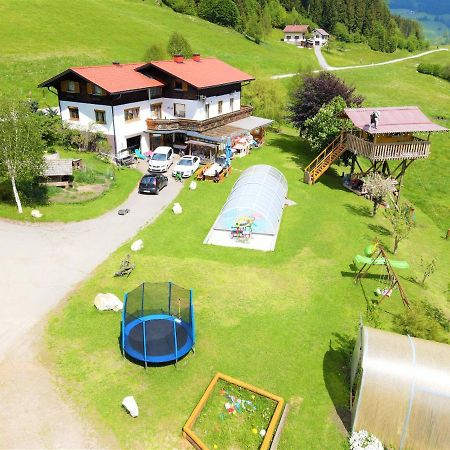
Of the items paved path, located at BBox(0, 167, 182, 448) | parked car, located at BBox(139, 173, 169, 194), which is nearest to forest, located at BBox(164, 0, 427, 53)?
parked car, located at BBox(139, 173, 169, 194)

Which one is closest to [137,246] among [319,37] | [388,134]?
[388,134]

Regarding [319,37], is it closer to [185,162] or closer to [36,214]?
[185,162]

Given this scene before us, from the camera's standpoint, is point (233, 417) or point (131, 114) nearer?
point (233, 417)

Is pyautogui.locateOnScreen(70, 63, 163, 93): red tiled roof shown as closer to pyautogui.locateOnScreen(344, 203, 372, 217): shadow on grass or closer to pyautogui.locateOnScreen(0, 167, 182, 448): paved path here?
pyautogui.locateOnScreen(0, 167, 182, 448): paved path

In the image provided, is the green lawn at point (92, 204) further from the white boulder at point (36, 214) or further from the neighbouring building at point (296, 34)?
the neighbouring building at point (296, 34)

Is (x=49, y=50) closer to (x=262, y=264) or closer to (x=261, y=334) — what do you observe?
(x=262, y=264)

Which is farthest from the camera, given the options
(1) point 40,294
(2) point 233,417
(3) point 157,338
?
(1) point 40,294

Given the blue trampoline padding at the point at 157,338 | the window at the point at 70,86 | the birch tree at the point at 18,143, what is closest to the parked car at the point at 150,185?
the birch tree at the point at 18,143
